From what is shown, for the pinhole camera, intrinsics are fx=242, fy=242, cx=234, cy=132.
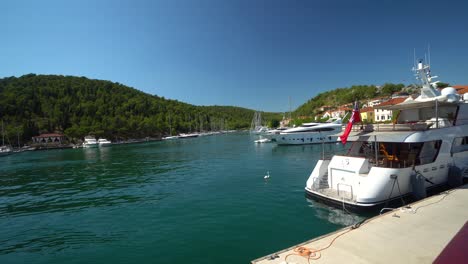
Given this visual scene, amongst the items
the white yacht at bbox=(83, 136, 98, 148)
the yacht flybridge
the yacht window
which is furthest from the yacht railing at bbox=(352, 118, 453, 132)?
the white yacht at bbox=(83, 136, 98, 148)

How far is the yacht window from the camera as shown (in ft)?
44.1

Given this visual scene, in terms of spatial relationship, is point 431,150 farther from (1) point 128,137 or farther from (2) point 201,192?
(1) point 128,137

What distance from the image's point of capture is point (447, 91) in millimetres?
15336

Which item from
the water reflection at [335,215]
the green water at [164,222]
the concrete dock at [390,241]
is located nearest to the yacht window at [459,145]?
the concrete dock at [390,241]

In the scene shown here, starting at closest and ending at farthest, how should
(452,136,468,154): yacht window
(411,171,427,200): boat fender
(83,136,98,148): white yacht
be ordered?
(411,171,427,200): boat fender
(452,136,468,154): yacht window
(83,136,98,148): white yacht

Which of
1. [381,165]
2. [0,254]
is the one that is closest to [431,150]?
[381,165]

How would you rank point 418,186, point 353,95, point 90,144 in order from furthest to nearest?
point 353,95 → point 90,144 → point 418,186

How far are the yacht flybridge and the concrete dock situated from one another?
2.09 m

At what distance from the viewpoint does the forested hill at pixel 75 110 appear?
10457 centimetres

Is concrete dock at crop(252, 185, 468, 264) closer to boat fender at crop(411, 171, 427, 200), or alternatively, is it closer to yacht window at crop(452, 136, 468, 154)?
boat fender at crop(411, 171, 427, 200)

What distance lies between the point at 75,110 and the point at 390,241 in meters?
145

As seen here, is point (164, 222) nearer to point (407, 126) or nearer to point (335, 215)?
point (335, 215)

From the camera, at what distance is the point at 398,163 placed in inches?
453

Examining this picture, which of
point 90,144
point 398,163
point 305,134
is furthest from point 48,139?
point 398,163
